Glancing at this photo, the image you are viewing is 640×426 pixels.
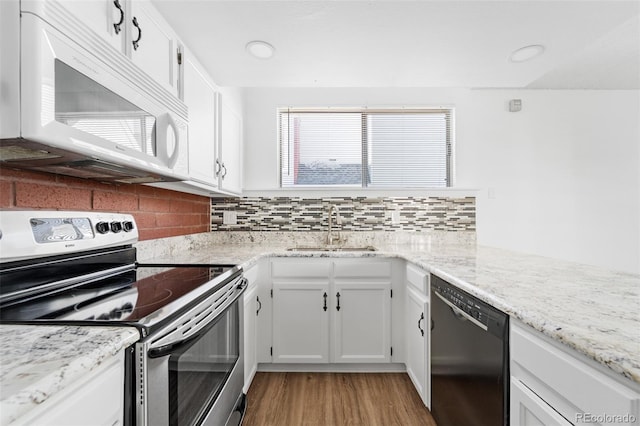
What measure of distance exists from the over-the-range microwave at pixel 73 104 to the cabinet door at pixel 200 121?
0.37 metres

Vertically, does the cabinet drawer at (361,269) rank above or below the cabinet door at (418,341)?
above

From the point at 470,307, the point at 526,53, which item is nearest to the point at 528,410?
the point at 470,307

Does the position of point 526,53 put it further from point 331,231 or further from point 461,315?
point 331,231

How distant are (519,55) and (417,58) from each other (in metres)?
Result: 0.63

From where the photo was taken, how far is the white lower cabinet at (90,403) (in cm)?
48

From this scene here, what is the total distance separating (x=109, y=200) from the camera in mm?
1446

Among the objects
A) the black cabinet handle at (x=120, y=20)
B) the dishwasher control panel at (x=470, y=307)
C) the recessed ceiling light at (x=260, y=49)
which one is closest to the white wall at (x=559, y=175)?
the dishwasher control panel at (x=470, y=307)

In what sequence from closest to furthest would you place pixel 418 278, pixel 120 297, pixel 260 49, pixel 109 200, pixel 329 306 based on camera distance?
pixel 120 297, pixel 109 200, pixel 260 49, pixel 418 278, pixel 329 306

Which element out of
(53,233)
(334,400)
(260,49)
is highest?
(260,49)

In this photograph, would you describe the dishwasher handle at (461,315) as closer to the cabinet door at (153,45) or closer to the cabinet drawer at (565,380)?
the cabinet drawer at (565,380)

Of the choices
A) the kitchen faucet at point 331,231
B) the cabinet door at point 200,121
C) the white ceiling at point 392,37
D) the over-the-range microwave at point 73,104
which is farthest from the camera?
the kitchen faucet at point 331,231

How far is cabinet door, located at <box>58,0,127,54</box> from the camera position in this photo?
85cm

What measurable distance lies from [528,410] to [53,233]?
1583 millimetres
